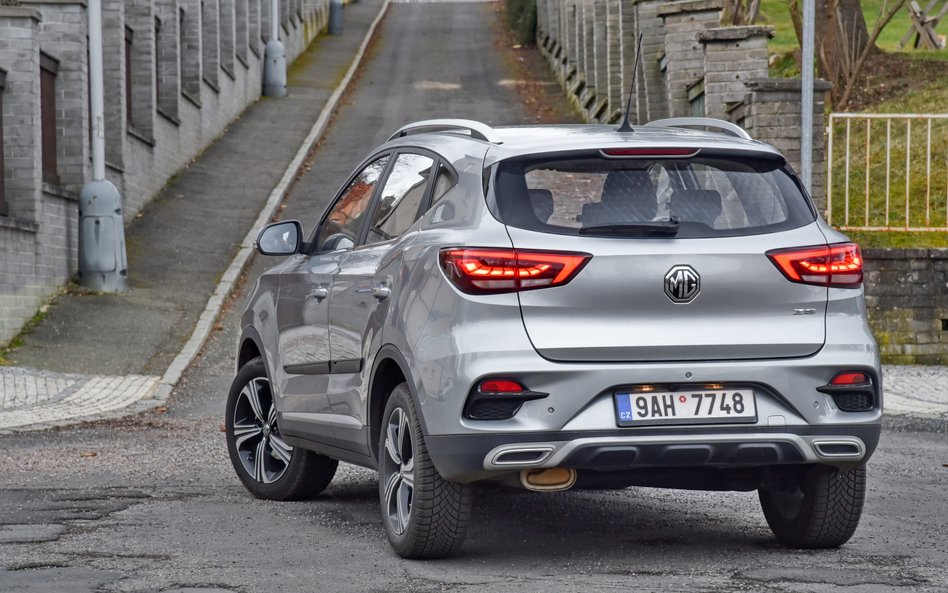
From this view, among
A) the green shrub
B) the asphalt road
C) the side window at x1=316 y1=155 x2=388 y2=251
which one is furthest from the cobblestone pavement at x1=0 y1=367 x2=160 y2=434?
the green shrub

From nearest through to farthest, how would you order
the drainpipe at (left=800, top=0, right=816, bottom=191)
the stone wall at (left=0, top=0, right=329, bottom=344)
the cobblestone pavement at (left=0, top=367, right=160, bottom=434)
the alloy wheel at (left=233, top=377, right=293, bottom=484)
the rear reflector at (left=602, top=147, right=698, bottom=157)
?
1. the rear reflector at (left=602, top=147, right=698, bottom=157)
2. the alloy wheel at (left=233, top=377, right=293, bottom=484)
3. the cobblestone pavement at (left=0, top=367, right=160, bottom=434)
4. the drainpipe at (left=800, top=0, right=816, bottom=191)
5. the stone wall at (left=0, top=0, right=329, bottom=344)

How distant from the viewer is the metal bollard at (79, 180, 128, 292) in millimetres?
19203

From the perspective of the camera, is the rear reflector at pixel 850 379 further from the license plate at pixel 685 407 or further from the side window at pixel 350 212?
the side window at pixel 350 212

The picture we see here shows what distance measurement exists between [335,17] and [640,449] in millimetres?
52994

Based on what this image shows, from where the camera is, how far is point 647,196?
5.82m

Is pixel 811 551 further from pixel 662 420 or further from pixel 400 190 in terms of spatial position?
pixel 400 190

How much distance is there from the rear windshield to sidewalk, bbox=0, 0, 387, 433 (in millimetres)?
6806

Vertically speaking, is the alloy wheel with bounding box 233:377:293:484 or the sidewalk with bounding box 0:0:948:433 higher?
the alloy wheel with bounding box 233:377:293:484

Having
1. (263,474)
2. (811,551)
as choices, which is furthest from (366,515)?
(811,551)

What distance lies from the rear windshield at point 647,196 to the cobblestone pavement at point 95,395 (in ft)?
21.6

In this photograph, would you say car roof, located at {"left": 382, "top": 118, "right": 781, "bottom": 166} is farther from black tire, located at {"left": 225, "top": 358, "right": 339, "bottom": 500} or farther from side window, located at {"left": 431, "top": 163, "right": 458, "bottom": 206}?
black tire, located at {"left": 225, "top": 358, "right": 339, "bottom": 500}

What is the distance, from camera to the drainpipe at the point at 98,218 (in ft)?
63.1

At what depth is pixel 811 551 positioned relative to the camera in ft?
20.7

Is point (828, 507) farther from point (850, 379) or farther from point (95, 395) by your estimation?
point (95, 395)
